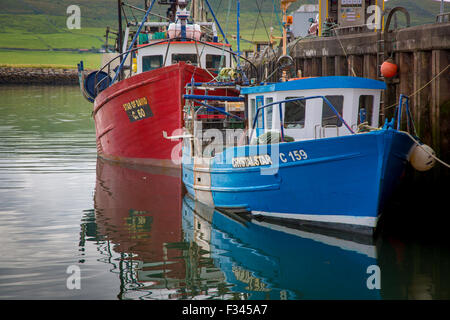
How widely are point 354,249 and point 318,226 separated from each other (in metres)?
1.18

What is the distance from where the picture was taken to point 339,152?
32.4 ft

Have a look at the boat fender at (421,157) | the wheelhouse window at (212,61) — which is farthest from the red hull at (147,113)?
the boat fender at (421,157)

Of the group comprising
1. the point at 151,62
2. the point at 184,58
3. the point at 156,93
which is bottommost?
the point at 156,93

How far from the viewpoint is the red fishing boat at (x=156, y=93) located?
663 inches

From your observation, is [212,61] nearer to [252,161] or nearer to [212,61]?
[212,61]

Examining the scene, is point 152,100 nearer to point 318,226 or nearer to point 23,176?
point 23,176

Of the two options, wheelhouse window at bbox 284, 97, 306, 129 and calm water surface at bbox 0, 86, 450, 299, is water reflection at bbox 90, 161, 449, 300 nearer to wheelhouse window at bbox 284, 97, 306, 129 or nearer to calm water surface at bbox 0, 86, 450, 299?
calm water surface at bbox 0, 86, 450, 299

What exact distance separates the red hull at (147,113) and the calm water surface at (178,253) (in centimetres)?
254

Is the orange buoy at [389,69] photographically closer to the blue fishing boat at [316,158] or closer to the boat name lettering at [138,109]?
the blue fishing boat at [316,158]

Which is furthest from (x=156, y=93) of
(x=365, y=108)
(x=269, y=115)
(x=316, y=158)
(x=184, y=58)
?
(x=316, y=158)

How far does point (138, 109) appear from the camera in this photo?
17.8 m

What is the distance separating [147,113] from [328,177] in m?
8.60
